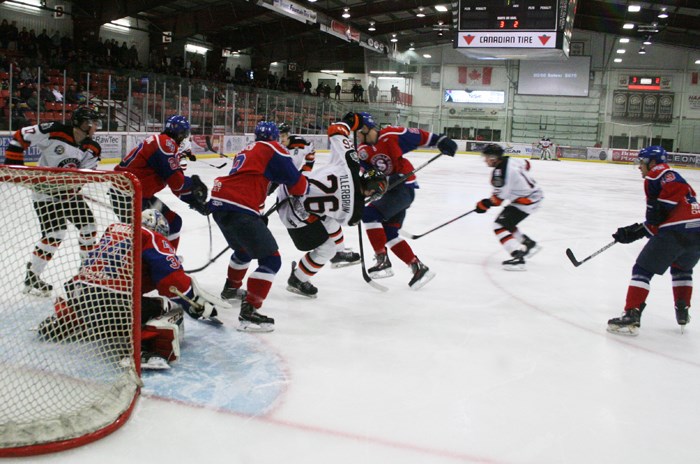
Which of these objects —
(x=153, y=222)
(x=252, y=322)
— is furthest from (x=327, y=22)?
(x=153, y=222)

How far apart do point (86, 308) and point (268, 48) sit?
2402cm

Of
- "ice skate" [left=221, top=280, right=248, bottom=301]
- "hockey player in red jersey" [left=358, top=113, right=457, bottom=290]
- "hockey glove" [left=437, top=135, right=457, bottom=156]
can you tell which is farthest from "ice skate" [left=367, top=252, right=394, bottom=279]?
"ice skate" [left=221, top=280, right=248, bottom=301]

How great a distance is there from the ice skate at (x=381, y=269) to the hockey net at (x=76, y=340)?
6.47ft

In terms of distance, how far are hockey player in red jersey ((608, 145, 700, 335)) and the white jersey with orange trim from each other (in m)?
1.66

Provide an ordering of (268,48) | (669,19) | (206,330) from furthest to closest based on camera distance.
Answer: (268,48), (669,19), (206,330)

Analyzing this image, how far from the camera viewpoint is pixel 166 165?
140 inches

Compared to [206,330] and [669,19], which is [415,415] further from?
[669,19]

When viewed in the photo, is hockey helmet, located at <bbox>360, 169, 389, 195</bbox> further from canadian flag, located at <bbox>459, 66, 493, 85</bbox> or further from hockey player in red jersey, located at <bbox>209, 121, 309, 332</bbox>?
canadian flag, located at <bbox>459, 66, 493, 85</bbox>

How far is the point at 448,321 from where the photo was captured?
144 inches

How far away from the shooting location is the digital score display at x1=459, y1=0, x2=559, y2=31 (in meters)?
12.1

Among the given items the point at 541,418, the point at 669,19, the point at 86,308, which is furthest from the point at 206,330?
the point at 669,19

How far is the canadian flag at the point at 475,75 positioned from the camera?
28281mm

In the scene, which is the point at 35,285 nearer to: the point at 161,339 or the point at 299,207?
the point at 161,339

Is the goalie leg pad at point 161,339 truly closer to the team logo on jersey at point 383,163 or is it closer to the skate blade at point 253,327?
the skate blade at point 253,327
